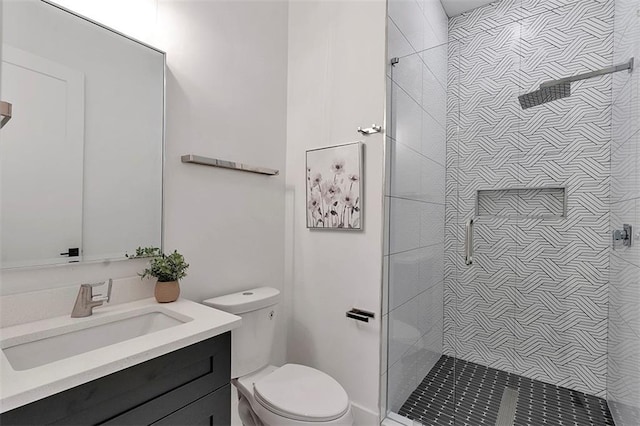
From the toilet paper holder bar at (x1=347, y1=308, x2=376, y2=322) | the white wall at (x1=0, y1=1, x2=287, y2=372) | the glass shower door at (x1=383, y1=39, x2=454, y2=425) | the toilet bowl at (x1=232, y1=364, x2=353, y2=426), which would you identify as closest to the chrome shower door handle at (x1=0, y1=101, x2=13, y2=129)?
the white wall at (x1=0, y1=1, x2=287, y2=372)

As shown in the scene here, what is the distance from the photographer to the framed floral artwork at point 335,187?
177 centimetres

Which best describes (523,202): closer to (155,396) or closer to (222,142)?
(222,142)

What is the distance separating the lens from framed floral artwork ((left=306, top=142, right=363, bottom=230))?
5.80ft

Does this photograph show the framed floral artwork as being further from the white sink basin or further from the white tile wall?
the white sink basin

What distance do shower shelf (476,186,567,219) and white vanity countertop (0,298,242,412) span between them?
5.44 ft

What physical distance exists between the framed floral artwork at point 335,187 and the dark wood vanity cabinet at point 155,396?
0.93m

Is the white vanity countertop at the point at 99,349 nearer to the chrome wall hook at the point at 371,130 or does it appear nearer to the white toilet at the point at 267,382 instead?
the white toilet at the point at 267,382

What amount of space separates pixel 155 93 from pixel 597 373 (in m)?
2.80

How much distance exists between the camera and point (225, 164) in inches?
65.1

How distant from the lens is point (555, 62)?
6.01ft

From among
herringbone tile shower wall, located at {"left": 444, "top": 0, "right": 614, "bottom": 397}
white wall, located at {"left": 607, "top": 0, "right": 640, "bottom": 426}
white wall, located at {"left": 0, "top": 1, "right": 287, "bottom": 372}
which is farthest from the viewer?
herringbone tile shower wall, located at {"left": 444, "top": 0, "right": 614, "bottom": 397}

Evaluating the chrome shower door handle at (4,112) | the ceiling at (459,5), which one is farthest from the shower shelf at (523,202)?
the chrome shower door handle at (4,112)

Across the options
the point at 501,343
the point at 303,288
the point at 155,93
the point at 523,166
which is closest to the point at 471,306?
the point at 501,343

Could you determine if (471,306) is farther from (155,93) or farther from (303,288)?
(155,93)
